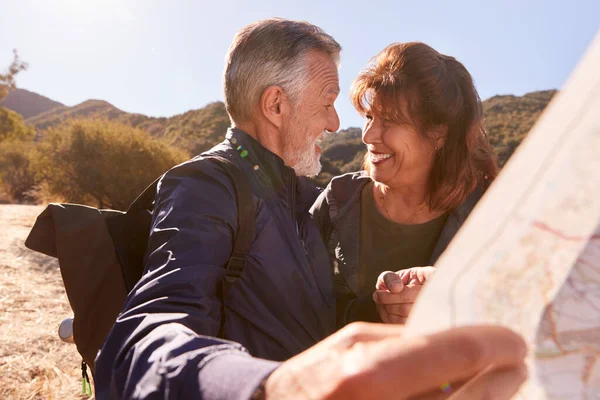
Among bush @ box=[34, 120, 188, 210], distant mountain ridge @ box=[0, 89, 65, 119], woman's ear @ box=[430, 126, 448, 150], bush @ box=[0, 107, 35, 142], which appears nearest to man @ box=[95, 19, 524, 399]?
woman's ear @ box=[430, 126, 448, 150]

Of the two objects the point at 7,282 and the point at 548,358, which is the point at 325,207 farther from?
the point at 7,282

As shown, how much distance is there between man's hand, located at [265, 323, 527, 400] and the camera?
447 millimetres

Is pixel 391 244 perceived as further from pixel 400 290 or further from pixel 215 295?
pixel 215 295

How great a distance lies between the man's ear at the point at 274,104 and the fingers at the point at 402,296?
0.91 metres

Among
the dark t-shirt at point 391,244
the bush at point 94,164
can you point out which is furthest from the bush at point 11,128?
the dark t-shirt at point 391,244

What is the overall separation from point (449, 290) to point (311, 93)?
1728mm

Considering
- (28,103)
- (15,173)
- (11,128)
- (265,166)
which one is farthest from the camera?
(28,103)

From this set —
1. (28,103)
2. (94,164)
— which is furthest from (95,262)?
(28,103)

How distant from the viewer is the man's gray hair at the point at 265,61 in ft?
6.44

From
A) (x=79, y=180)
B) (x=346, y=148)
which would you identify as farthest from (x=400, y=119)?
(x=346, y=148)

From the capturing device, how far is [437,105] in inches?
97.0

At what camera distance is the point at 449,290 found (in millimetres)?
504

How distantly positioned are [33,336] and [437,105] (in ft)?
13.3

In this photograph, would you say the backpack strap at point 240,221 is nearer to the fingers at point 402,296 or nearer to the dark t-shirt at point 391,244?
the fingers at point 402,296
